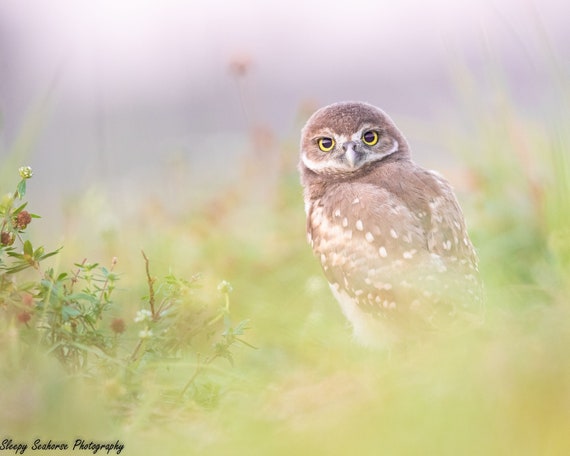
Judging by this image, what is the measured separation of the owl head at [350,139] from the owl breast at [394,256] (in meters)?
0.31

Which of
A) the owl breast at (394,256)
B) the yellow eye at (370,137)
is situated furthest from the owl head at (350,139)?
the owl breast at (394,256)

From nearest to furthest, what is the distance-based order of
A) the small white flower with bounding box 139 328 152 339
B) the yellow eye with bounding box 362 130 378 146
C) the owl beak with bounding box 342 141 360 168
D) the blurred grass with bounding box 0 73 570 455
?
the blurred grass with bounding box 0 73 570 455, the small white flower with bounding box 139 328 152 339, the owl beak with bounding box 342 141 360 168, the yellow eye with bounding box 362 130 378 146

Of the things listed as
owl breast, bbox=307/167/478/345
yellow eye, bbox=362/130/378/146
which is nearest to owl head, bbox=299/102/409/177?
yellow eye, bbox=362/130/378/146

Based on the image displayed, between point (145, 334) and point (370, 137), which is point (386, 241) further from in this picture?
point (145, 334)

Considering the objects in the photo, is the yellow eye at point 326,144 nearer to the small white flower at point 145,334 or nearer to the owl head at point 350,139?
the owl head at point 350,139

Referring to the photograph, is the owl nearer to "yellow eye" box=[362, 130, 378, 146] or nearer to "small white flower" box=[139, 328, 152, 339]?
"yellow eye" box=[362, 130, 378, 146]

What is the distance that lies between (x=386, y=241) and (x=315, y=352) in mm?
694

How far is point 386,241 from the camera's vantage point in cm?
427

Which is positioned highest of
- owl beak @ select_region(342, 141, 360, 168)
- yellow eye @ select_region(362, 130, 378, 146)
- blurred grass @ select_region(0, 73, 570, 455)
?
yellow eye @ select_region(362, 130, 378, 146)

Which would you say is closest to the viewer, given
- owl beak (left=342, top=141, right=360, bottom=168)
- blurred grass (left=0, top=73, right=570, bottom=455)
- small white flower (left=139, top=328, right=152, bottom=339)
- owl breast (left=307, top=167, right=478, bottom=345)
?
blurred grass (left=0, top=73, right=570, bottom=455)

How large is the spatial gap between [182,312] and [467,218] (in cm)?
285

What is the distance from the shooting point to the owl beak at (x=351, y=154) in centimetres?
488

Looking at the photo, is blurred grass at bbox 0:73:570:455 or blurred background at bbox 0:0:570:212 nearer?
blurred grass at bbox 0:73:570:455

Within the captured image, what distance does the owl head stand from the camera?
195 inches
